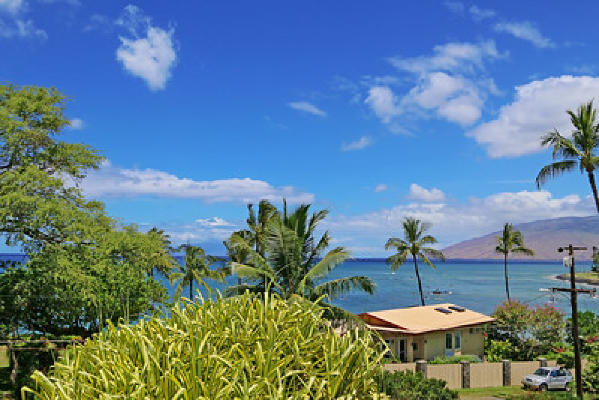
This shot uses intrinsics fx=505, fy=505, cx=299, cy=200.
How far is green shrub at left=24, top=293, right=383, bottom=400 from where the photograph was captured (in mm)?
4395

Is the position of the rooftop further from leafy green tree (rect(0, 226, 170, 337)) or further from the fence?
leafy green tree (rect(0, 226, 170, 337))

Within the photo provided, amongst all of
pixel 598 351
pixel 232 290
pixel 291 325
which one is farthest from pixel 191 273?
pixel 291 325

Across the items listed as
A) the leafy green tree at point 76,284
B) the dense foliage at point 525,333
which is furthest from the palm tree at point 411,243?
the leafy green tree at point 76,284

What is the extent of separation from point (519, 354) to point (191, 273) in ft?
88.7

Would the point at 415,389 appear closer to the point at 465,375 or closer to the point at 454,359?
the point at 465,375

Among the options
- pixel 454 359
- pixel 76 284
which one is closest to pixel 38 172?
pixel 76 284

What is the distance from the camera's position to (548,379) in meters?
26.6

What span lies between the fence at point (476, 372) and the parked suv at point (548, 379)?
3.11 ft

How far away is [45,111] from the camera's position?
2223 cm

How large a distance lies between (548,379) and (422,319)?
7756 millimetres

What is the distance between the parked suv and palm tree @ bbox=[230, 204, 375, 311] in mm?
12576

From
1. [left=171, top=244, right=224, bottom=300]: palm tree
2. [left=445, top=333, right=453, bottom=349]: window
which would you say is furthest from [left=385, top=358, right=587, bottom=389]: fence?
[left=171, top=244, right=224, bottom=300]: palm tree

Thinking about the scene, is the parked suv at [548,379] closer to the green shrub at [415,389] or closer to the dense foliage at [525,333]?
the dense foliage at [525,333]

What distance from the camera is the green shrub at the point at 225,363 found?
14.4ft
